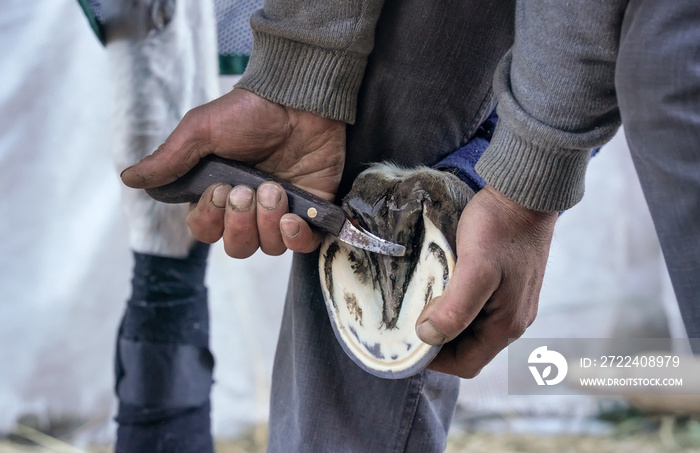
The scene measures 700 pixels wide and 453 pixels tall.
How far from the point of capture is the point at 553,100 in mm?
530

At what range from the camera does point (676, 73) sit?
408mm

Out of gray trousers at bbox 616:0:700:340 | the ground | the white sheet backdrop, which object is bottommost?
the ground

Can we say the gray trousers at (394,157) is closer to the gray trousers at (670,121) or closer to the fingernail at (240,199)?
the fingernail at (240,199)

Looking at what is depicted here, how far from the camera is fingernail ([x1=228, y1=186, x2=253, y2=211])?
0.67 m

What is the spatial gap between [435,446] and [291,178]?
1.25 feet

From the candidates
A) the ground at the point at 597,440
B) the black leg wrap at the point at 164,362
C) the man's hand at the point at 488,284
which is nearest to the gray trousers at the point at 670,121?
the man's hand at the point at 488,284

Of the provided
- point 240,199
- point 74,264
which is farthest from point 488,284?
point 74,264

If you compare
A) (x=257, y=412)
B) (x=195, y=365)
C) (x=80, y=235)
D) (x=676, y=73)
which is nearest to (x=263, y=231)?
(x=676, y=73)

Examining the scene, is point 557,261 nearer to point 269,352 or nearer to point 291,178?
point 269,352

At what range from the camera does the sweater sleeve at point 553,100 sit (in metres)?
0.50

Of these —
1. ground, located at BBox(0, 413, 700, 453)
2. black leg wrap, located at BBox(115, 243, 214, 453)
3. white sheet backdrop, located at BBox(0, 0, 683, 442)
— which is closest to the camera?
black leg wrap, located at BBox(115, 243, 214, 453)

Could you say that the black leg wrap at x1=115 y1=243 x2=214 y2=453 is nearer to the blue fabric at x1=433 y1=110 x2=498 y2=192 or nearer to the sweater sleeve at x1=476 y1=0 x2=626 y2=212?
the blue fabric at x1=433 y1=110 x2=498 y2=192

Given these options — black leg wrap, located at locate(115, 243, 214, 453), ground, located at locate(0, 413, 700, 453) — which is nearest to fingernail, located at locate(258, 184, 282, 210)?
black leg wrap, located at locate(115, 243, 214, 453)

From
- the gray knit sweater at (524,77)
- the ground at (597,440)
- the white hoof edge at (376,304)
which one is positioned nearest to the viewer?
the gray knit sweater at (524,77)
